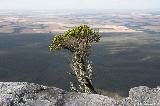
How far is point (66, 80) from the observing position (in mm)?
92000

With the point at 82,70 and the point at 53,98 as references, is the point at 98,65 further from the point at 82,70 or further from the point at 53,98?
the point at 53,98

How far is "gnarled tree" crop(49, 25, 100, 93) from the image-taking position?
32.7m

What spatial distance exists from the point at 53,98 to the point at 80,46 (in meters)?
10.0

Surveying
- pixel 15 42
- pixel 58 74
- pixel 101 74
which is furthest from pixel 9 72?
pixel 15 42

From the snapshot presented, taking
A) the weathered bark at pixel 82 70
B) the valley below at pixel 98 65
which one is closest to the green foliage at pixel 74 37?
the weathered bark at pixel 82 70

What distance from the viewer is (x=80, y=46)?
110 ft

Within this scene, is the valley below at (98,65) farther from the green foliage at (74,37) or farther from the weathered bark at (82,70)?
the green foliage at (74,37)

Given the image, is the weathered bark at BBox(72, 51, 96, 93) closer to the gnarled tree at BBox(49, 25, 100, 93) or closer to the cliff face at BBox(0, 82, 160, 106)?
the gnarled tree at BBox(49, 25, 100, 93)

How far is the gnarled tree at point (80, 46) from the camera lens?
32.7 metres

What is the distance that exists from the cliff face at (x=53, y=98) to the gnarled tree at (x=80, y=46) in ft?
24.2

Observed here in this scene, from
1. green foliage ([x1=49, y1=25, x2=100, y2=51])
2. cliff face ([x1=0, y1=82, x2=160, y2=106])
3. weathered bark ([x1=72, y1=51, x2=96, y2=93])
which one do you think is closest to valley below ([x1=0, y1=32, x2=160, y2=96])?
weathered bark ([x1=72, y1=51, x2=96, y2=93])

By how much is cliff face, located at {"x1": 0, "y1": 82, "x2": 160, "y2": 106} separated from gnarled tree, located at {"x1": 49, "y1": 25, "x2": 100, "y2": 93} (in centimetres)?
738

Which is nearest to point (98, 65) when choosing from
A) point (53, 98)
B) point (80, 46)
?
point (80, 46)

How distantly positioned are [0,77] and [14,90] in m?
74.3
